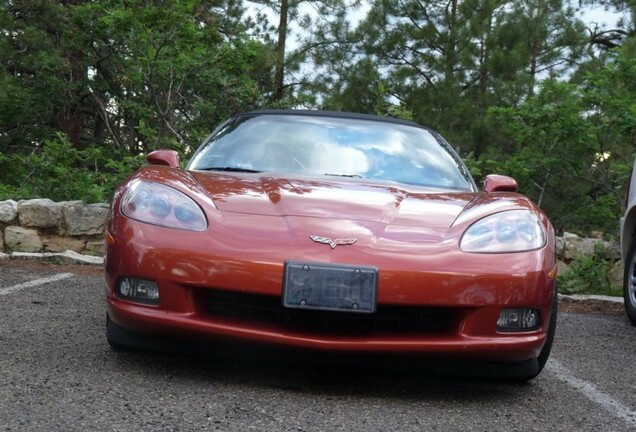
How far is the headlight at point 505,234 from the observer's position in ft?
10.6

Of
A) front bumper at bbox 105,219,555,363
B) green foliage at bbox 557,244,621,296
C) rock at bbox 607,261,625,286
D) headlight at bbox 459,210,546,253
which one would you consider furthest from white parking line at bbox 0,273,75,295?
rock at bbox 607,261,625,286

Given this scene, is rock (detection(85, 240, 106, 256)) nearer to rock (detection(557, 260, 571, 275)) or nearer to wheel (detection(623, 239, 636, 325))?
rock (detection(557, 260, 571, 275))

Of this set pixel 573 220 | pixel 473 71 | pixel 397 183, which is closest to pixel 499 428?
pixel 397 183

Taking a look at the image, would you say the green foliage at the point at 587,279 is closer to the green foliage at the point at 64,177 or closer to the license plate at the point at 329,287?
the green foliage at the point at 64,177

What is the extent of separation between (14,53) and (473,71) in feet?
28.7

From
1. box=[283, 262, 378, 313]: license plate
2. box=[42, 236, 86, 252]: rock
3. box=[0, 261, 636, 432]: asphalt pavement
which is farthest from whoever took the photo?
box=[42, 236, 86, 252]: rock

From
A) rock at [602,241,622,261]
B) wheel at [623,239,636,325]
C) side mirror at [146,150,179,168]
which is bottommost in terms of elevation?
rock at [602,241,622,261]

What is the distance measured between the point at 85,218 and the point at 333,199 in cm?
500

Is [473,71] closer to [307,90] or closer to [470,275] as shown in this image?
[307,90]

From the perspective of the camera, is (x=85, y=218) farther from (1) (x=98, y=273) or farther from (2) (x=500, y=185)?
(2) (x=500, y=185)

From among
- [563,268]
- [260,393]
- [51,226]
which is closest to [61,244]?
[51,226]

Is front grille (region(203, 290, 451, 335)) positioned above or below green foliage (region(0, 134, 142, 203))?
above

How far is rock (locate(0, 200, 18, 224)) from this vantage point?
7.84 m

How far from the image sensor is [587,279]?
323 inches
